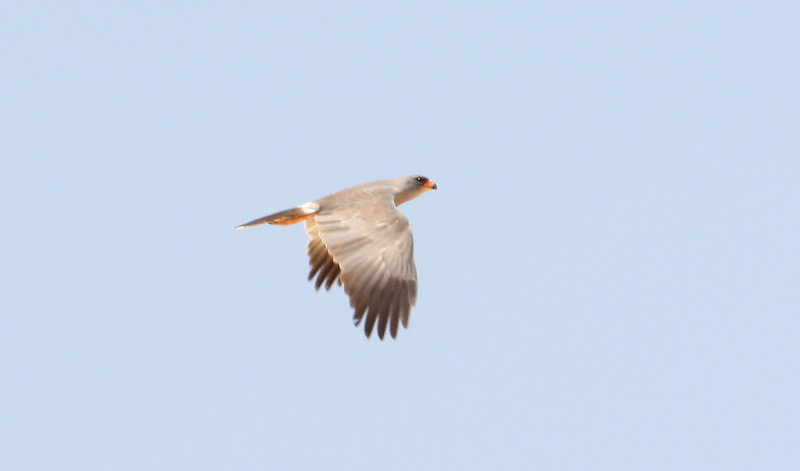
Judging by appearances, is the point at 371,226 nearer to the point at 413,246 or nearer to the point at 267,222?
the point at 413,246

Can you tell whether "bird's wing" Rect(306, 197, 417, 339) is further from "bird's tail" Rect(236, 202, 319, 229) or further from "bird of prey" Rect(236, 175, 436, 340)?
"bird's tail" Rect(236, 202, 319, 229)

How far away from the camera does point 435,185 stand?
59.3 feet

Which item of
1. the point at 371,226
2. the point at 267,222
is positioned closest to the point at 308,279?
the point at 267,222

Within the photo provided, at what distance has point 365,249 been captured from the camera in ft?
46.1

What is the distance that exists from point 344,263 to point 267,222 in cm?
253

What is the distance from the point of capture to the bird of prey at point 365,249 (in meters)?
13.5

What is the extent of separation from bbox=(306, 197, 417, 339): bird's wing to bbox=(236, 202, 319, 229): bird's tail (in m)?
0.26

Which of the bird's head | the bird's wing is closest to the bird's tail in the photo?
the bird's wing

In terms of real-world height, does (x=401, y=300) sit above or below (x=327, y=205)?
below

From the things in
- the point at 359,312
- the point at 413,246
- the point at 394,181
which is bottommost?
the point at 359,312

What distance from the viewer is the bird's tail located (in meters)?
15.7

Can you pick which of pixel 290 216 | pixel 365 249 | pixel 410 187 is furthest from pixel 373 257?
pixel 410 187

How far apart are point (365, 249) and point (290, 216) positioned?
2033 mm

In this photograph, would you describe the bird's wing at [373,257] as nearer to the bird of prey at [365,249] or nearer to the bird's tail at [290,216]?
the bird of prey at [365,249]
